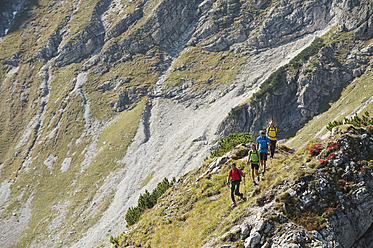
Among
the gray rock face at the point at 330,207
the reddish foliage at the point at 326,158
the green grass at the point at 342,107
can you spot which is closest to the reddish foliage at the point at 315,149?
the gray rock face at the point at 330,207

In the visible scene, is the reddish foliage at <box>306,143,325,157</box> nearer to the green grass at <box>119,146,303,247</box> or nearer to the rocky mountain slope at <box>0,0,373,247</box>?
the green grass at <box>119,146,303,247</box>

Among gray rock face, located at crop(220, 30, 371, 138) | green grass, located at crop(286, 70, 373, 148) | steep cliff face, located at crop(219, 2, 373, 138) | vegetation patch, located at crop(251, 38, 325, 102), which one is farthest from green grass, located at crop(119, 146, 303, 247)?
vegetation patch, located at crop(251, 38, 325, 102)

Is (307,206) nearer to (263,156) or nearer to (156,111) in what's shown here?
(263,156)

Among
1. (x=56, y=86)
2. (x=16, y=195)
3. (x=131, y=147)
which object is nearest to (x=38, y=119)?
(x=56, y=86)

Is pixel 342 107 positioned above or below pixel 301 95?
below

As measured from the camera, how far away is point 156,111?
524 ft

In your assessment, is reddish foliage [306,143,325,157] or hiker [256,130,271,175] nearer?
reddish foliage [306,143,325,157]

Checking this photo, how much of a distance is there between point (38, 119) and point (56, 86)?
31.2 meters

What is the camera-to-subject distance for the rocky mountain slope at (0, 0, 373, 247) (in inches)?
4526

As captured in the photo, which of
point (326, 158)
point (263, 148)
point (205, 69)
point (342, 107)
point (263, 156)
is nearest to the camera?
point (326, 158)

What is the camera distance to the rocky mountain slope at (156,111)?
115 meters

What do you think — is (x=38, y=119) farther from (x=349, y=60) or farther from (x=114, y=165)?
(x=349, y=60)

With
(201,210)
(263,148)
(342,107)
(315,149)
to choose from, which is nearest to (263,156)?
(263,148)

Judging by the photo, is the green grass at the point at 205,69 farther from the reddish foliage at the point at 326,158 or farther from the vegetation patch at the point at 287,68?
the reddish foliage at the point at 326,158
